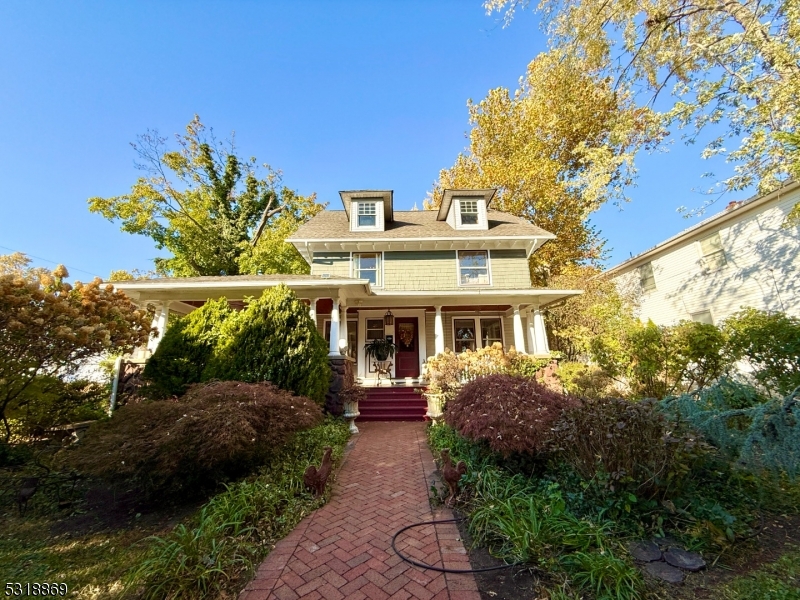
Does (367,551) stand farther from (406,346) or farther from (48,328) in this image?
(406,346)

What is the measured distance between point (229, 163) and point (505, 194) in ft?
52.9

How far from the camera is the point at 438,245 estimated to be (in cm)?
1227

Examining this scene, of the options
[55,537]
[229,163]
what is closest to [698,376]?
[55,537]

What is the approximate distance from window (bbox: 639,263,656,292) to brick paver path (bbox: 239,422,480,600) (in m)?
13.9

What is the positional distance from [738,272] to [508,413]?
1196 cm

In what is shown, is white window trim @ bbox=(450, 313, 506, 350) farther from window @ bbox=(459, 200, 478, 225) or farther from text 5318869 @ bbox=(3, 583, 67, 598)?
text 5318869 @ bbox=(3, 583, 67, 598)

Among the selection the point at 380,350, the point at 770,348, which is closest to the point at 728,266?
the point at 770,348

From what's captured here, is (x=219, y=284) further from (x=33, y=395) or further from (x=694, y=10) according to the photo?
(x=694, y=10)

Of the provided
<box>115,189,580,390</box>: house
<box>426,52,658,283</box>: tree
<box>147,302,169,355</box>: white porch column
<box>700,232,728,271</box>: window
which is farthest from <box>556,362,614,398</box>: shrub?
<box>147,302,169,355</box>: white porch column

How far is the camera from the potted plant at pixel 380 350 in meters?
11.4

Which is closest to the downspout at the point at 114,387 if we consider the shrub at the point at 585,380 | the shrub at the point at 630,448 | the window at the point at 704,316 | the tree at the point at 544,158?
→ the shrub at the point at 630,448

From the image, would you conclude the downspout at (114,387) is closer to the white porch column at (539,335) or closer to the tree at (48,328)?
the tree at (48,328)

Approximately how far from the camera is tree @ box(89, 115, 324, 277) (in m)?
18.2

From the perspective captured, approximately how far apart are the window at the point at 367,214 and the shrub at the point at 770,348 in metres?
10.5
